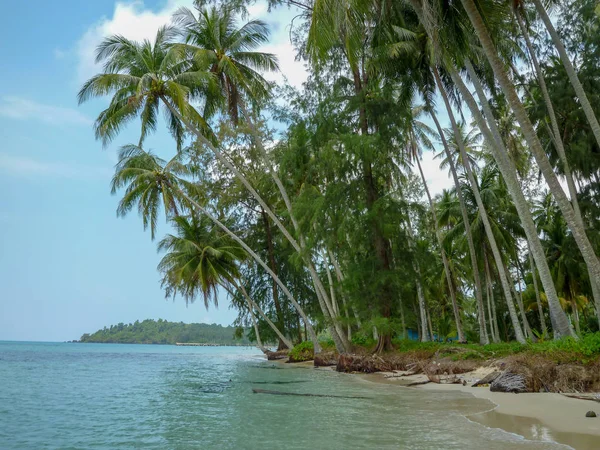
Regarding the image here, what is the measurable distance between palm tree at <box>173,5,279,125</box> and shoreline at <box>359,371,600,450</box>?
47.5 ft

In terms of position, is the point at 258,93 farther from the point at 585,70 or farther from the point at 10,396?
the point at 10,396

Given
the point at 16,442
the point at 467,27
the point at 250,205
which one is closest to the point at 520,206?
the point at 467,27

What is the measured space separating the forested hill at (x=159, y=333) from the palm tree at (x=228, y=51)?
10640cm

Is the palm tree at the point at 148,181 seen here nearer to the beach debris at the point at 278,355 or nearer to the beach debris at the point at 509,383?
the beach debris at the point at 278,355

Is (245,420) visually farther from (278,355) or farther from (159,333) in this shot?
(159,333)

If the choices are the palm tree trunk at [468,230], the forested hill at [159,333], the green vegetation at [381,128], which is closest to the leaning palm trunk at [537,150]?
the green vegetation at [381,128]

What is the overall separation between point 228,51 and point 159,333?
378 ft

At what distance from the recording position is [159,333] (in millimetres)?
124438

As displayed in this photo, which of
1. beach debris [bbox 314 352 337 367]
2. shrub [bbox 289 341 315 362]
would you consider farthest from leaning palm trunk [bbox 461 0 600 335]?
shrub [bbox 289 341 315 362]

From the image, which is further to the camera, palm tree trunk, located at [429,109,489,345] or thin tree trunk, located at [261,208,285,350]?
thin tree trunk, located at [261,208,285,350]

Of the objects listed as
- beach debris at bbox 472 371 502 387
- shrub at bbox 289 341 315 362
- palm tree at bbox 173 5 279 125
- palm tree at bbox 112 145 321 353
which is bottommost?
beach debris at bbox 472 371 502 387

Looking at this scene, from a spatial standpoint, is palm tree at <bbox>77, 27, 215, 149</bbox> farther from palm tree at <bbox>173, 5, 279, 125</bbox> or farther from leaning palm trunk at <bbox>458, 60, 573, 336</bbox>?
leaning palm trunk at <bbox>458, 60, 573, 336</bbox>

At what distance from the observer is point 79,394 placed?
11.4 meters

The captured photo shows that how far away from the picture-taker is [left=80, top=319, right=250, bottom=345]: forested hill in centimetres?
12350
